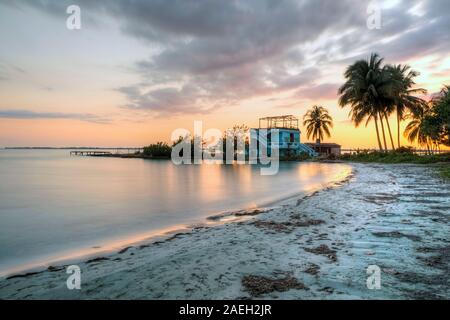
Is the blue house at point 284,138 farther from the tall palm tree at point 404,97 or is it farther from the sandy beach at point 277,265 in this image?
the sandy beach at point 277,265

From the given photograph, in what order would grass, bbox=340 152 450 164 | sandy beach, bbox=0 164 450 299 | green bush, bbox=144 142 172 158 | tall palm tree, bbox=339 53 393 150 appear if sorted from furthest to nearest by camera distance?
green bush, bbox=144 142 172 158 < tall palm tree, bbox=339 53 393 150 < grass, bbox=340 152 450 164 < sandy beach, bbox=0 164 450 299

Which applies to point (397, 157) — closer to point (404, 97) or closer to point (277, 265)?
point (404, 97)

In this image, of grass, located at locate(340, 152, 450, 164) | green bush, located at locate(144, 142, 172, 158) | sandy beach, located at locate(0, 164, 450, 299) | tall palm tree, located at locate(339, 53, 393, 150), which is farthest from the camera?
green bush, located at locate(144, 142, 172, 158)

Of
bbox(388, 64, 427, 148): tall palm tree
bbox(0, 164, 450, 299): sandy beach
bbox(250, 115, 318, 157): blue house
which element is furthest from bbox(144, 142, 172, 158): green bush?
bbox(0, 164, 450, 299): sandy beach

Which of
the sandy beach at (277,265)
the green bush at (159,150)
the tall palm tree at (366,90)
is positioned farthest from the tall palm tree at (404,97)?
the green bush at (159,150)

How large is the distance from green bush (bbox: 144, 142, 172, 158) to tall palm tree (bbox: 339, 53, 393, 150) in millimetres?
44017

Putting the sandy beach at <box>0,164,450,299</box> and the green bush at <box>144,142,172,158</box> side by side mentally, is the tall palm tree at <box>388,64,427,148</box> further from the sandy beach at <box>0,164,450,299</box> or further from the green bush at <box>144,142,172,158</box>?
the green bush at <box>144,142,172,158</box>

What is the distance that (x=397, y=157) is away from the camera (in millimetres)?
33938

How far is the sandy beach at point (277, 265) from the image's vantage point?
318cm

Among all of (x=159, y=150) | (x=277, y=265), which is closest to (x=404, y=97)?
(x=277, y=265)

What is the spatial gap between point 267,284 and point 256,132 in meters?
49.9

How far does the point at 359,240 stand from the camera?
200 inches

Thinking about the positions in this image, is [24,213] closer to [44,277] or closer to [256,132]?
[44,277]

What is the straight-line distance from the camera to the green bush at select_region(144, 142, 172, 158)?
71.6 m
